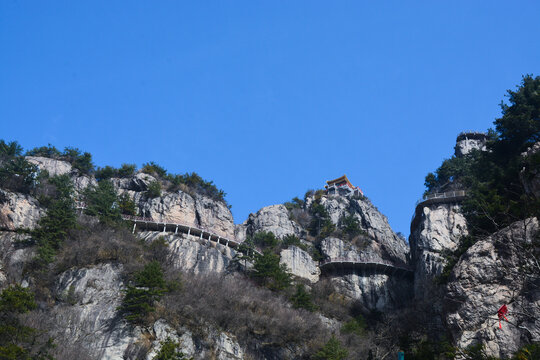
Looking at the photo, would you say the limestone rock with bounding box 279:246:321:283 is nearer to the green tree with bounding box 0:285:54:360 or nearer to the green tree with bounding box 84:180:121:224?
the green tree with bounding box 84:180:121:224

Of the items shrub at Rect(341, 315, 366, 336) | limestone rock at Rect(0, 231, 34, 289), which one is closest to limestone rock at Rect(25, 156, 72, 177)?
limestone rock at Rect(0, 231, 34, 289)

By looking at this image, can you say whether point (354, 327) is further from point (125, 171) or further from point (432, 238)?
point (125, 171)

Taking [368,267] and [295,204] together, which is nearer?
[368,267]

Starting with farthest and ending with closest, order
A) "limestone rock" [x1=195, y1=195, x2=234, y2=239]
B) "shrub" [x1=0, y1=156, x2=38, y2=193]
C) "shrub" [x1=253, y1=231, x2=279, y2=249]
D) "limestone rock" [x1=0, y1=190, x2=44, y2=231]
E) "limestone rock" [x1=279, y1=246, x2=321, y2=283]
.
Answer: "limestone rock" [x1=195, y1=195, x2=234, y2=239], "shrub" [x1=253, y1=231, x2=279, y2=249], "limestone rock" [x1=279, y1=246, x2=321, y2=283], "shrub" [x1=0, y1=156, x2=38, y2=193], "limestone rock" [x1=0, y1=190, x2=44, y2=231]

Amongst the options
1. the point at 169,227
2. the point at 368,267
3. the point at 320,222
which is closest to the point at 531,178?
the point at 368,267

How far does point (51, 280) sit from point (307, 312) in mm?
17524

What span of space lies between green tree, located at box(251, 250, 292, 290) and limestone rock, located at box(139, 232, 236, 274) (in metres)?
Answer: 3.90

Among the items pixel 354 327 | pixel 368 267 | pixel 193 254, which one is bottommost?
pixel 354 327

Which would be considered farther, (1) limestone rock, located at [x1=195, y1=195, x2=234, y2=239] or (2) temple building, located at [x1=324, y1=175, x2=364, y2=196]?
(2) temple building, located at [x1=324, y1=175, x2=364, y2=196]

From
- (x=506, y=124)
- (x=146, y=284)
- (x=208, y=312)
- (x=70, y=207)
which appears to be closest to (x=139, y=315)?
(x=146, y=284)

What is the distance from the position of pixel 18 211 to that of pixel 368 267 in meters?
30.4

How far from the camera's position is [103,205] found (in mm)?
42781

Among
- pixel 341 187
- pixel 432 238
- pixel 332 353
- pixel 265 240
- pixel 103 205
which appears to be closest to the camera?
pixel 332 353

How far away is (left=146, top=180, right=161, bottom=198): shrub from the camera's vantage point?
49594 mm
